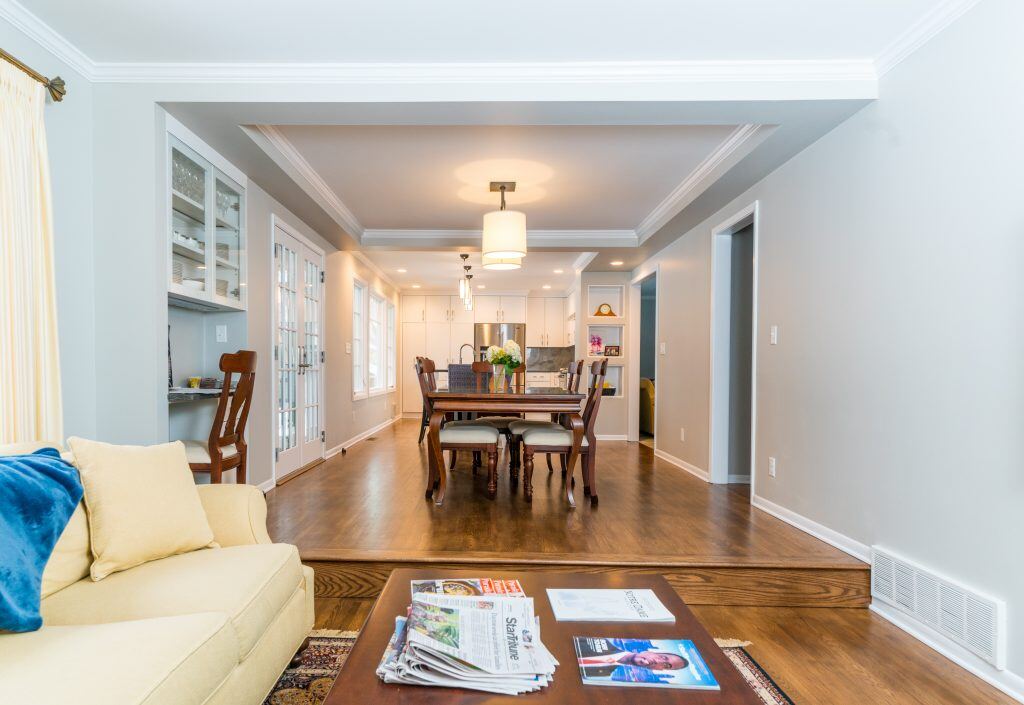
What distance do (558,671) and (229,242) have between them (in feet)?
10.9

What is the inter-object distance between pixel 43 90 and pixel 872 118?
372cm

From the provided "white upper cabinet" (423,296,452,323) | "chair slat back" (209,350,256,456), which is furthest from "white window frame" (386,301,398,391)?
"chair slat back" (209,350,256,456)

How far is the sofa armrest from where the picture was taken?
1.98 meters

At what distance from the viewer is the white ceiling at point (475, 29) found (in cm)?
221

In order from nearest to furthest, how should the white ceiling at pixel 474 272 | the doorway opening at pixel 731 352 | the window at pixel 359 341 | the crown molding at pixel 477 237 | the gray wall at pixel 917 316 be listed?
the gray wall at pixel 917 316, the doorway opening at pixel 731 352, the crown molding at pixel 477 237, the window at pixel 359 341, the white ceiling at pixel 474 272

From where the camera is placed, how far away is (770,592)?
2609 mm

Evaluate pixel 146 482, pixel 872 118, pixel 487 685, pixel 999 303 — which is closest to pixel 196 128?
pixel 146 482

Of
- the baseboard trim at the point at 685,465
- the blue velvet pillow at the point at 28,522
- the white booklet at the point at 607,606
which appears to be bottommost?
the baseboard trim at the point at 685,465

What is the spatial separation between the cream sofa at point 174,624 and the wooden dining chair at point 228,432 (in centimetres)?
82

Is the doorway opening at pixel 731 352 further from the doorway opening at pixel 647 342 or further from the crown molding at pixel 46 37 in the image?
the crown molding at pixel 46 37

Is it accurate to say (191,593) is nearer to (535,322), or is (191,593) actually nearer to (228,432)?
(228,432)

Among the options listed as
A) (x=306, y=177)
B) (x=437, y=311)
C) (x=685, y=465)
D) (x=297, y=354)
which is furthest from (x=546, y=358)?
(x=306, y=177)

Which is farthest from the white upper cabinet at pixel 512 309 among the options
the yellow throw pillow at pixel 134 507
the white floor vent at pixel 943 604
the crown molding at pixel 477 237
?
the yellow throw pillow at pixel 134 507

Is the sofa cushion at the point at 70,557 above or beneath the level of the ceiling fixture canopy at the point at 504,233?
beneath
